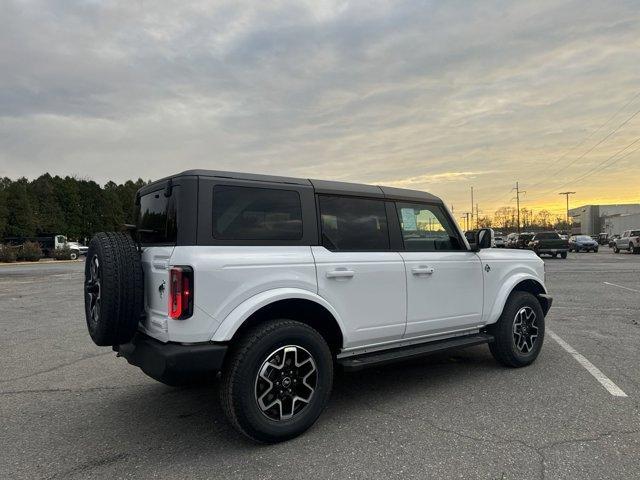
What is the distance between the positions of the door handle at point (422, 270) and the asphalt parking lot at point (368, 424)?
1.11m

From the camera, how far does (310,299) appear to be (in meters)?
3.46

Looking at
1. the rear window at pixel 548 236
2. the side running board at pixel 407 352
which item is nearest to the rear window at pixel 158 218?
the side running board at pixel 407 352

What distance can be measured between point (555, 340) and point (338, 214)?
4.16 m

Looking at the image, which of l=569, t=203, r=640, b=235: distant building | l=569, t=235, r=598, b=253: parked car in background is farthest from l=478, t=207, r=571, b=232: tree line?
l=569, t=235, r=598, b=253: parked car in background

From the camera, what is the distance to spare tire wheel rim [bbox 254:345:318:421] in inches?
129

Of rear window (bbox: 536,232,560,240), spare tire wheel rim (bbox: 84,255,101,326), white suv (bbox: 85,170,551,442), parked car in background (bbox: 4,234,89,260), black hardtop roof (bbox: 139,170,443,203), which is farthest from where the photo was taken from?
parked car in background (bbox: 4,234,89,260)

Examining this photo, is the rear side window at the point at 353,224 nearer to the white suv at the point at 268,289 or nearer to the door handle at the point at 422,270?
the white suv at the point at 268,289

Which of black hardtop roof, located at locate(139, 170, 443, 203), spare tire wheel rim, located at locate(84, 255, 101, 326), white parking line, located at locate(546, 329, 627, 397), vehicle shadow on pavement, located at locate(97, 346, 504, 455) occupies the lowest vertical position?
vehicle shadow on pavement, located at locate(97, 346, 504, 455)

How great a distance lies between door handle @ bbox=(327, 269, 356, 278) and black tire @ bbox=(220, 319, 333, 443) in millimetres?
443

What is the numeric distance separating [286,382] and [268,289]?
688 millimetres

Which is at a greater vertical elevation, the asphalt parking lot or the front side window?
the front side window

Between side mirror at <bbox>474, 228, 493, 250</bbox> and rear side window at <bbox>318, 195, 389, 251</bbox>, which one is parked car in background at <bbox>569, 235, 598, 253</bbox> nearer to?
side mirror at <bbox>474, 228, 493, 250</bbox>

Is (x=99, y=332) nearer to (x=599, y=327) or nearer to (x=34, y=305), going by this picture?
(x=599, y=327)

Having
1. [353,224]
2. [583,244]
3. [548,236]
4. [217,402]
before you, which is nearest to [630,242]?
[583,244]
